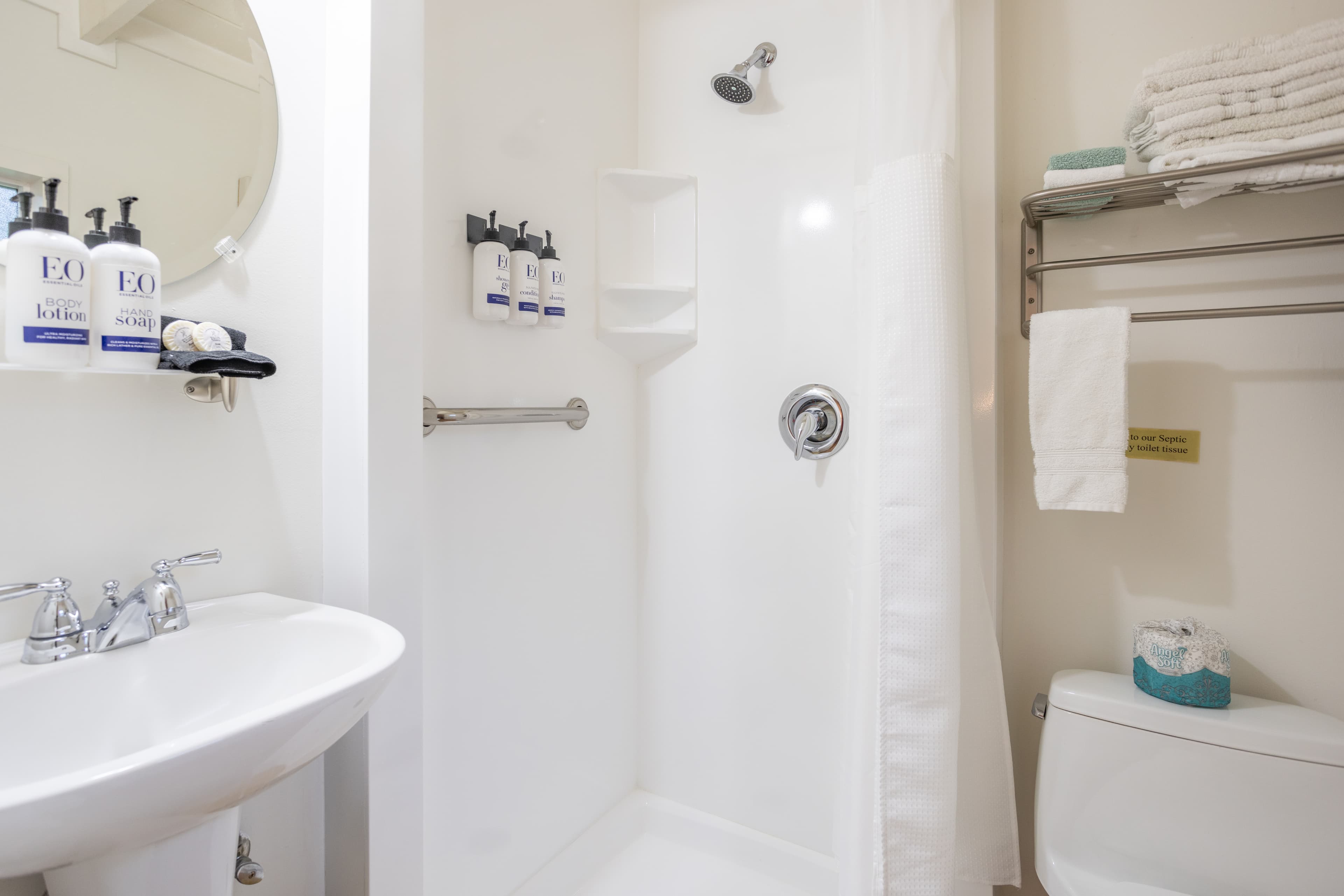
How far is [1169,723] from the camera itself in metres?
1.06

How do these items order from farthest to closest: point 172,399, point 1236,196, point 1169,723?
point 1236,196, point 1169,723, point 172,399

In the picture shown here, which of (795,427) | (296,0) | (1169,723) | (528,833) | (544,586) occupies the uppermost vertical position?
(296,0)

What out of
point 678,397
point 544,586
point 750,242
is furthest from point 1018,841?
point 750,242

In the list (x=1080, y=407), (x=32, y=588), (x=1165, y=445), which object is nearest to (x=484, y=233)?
(x=32, y=588)

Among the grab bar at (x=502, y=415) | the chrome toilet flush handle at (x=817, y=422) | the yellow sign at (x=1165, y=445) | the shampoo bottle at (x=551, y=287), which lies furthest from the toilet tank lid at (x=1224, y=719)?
the shampoo bottle at (x=551, y=287)

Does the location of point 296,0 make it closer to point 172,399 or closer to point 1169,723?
point 172,399

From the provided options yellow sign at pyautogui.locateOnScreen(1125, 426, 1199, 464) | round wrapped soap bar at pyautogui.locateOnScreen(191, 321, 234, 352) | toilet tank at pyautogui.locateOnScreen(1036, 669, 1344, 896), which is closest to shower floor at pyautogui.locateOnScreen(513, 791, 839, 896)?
toilet tank at pyautogui.locateOnScreen(1036, 669, 1344, 896)

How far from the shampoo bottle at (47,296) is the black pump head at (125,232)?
0.04m

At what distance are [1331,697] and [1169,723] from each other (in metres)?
0.33

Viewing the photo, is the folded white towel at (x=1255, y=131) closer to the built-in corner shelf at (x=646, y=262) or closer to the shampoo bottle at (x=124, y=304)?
the built-in corner shelf at (x=646, y=262)

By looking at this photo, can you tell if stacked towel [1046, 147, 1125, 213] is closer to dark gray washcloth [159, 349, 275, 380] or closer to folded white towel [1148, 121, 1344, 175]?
folded white towel [1148, 121, 1344, 175]

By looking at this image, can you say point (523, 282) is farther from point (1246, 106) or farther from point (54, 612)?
point (1246, 106)

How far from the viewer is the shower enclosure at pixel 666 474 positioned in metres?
1.20

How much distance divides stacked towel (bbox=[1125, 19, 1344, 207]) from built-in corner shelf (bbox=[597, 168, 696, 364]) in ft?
3.16
